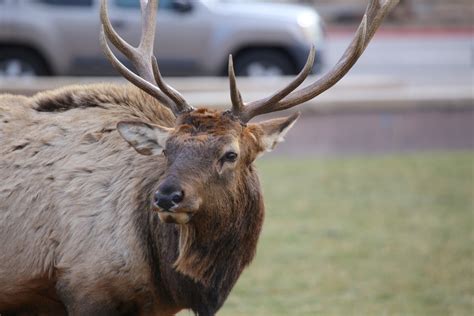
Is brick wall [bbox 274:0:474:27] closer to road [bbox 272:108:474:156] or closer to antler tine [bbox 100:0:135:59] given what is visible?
road [bbox 272:108:474:156]

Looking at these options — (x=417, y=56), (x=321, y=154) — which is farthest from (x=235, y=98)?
(x=417, y=56)

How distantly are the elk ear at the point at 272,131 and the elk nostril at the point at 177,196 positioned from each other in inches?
33.0

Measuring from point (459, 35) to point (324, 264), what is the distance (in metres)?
23.4

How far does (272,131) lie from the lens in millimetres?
6789

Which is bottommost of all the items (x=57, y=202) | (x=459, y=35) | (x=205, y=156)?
(x=459, y=35)

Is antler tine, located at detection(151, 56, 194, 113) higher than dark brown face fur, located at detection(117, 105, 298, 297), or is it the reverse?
antler tine, located at detection(151, 56, 194, 113)

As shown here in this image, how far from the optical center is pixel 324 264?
10844 mm

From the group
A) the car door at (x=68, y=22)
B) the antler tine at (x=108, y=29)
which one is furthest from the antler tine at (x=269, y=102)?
the car door at (x=68, y=22)

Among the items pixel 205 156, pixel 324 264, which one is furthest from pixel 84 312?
pixel 324 264

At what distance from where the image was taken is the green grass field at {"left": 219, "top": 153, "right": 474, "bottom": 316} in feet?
31.1

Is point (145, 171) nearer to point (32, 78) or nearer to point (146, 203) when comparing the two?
point (146, 203)

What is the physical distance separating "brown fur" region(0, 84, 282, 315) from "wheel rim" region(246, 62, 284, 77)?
11.6 meters

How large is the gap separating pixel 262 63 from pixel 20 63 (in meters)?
3.97

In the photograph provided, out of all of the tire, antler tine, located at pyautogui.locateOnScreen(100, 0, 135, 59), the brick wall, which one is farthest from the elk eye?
the brick wall
